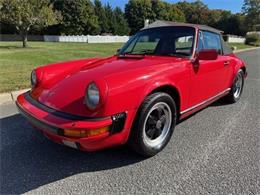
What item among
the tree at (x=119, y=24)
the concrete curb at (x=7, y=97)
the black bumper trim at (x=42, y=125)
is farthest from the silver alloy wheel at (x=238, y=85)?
the tree at (x=119, y=24)

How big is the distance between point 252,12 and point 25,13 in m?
72.8

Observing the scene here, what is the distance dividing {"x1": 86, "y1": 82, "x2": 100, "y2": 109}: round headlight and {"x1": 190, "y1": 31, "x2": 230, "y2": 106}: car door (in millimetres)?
1508

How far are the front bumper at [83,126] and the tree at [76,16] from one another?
171 ft

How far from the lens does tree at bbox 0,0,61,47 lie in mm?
20047

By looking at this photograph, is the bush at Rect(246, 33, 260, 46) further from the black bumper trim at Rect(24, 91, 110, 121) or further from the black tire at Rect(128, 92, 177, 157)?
the black bumper trim at Rect(24, 91, 110, 121)

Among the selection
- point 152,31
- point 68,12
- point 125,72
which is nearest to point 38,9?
point 152,31

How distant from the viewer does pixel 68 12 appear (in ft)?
175

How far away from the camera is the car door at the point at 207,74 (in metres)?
3.84

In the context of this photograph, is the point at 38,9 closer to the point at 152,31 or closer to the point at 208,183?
the point at 152,31

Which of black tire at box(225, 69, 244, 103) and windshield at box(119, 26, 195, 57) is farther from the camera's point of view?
black tire at box(225, 69, 244, 103)

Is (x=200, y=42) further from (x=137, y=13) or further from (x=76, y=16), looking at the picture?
(x=137, y=13)

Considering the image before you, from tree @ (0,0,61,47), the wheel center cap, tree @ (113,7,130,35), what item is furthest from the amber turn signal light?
tree @ (113,7,130,35)

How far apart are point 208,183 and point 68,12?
179ft

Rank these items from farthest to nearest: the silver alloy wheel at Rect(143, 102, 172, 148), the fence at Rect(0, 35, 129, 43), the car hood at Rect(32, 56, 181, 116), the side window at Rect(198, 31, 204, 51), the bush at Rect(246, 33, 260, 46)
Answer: the fence at Rect(0, 35, 129, 43)
the bush at Rect(246, 33, 260, 46)
the side window at Rect(198, 31, 204, 51)
the silver alloy wheel at Rect(143, 102, 172, 148)
the car hood at Rect(32, 56, 181, 116)
